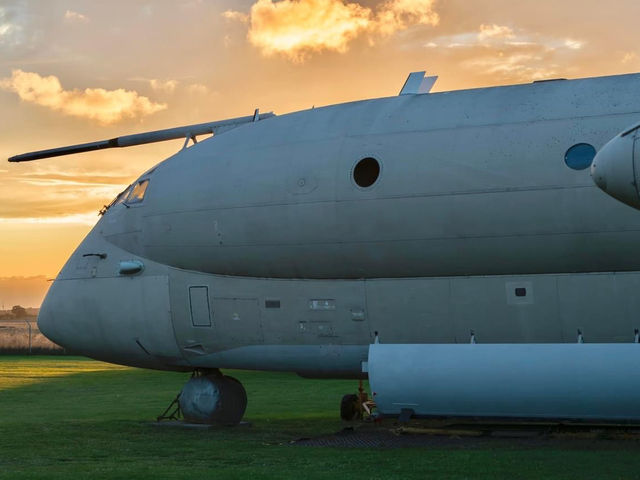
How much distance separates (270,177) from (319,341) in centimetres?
320

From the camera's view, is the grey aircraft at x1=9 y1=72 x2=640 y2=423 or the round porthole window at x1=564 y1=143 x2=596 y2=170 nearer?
the round porthole window at x1=564 y1=143 x2=596 y2=170

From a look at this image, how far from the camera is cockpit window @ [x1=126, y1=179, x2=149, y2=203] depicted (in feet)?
65.0

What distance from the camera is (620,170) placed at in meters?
12.5

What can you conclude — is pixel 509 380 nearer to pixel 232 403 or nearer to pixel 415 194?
pixel 415 194

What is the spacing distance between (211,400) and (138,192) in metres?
4.63

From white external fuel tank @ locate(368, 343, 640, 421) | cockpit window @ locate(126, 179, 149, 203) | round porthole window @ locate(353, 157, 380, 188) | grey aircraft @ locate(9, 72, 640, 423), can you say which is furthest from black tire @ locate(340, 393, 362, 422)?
round porthole window @ locate(353, 157, 380, 188)

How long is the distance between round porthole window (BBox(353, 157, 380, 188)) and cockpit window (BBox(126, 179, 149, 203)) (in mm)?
5254

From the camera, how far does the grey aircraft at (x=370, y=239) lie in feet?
50.4

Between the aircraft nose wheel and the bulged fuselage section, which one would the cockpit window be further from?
the aircraft nose wheel

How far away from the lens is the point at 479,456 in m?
14.3

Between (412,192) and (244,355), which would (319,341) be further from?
(412,192)

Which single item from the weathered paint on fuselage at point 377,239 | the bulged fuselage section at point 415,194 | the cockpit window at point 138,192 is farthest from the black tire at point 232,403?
the cockpit window at point 138,192

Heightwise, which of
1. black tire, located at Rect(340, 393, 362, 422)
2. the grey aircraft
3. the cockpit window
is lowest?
black tire, located at Rect(340, 393, 362, 422)

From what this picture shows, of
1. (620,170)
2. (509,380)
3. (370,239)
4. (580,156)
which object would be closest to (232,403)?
(370,239)
